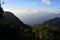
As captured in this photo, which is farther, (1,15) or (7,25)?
(1,15)

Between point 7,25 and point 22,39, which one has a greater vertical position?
point 7,25

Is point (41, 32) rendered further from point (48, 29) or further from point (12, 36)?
point (12, 36)

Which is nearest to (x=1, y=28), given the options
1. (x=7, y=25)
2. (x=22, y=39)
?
(x=7, y=25)

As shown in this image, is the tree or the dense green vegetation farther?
the dense green vegetation

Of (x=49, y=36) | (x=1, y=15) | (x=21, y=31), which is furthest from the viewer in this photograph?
(x=1, y=15)

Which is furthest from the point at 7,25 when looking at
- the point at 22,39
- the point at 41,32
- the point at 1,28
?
the point at 41,32

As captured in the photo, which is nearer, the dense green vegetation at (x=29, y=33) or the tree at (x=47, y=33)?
the tree at (x=47, y=33)

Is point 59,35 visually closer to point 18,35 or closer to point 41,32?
point 41,32

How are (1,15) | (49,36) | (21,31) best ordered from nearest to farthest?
(49,36) < (21,31) < (1,15)

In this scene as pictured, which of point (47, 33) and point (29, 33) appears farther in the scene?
point (29, 33)
